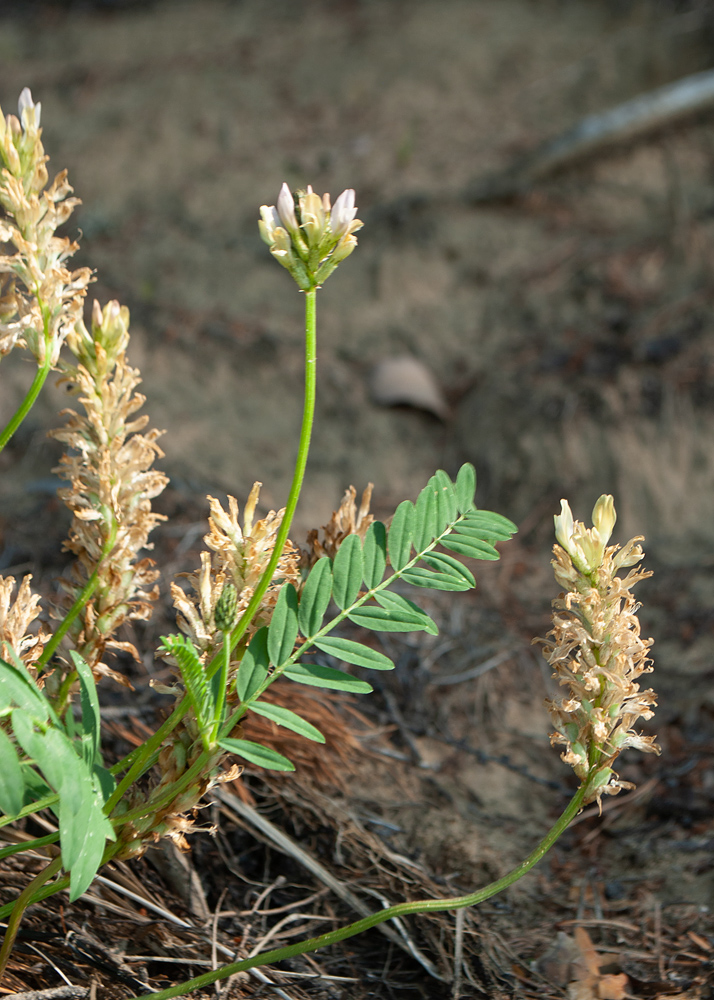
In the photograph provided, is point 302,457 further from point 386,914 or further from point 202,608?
point 386,914

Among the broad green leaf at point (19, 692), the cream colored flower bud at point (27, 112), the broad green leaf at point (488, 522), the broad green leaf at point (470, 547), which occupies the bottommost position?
the broad green leaf at point (19, 692)

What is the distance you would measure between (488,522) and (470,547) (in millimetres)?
75

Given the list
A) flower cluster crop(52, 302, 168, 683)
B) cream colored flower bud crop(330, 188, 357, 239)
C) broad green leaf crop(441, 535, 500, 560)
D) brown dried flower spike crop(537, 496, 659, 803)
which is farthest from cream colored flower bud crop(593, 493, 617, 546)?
flower cluster crop(52, 302, 168, 683)

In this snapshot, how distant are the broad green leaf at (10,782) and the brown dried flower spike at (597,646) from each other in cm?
72

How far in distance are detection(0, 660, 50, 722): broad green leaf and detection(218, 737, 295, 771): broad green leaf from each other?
24 centimetres

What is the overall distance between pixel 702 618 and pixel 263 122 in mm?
4345

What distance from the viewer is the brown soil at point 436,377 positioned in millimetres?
1758

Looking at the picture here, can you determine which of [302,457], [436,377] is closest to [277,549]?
[302,457]

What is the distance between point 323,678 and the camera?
4.24 ft

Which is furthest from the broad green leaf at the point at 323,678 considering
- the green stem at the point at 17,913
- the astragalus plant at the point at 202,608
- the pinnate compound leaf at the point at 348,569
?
the green stem at the point at 17,913

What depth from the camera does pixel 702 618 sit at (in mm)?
2914

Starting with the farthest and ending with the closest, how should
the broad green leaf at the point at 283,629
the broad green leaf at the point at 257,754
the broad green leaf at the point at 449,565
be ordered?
the broad green leaf at the point at 449,565 < the broad green leaf at the point at 283,629 < the broad green leaf at the point at 257,754

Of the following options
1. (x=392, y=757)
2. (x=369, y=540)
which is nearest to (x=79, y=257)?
(x=392, y=757)

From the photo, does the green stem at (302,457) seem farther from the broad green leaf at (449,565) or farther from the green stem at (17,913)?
the green stem at (17,913)
